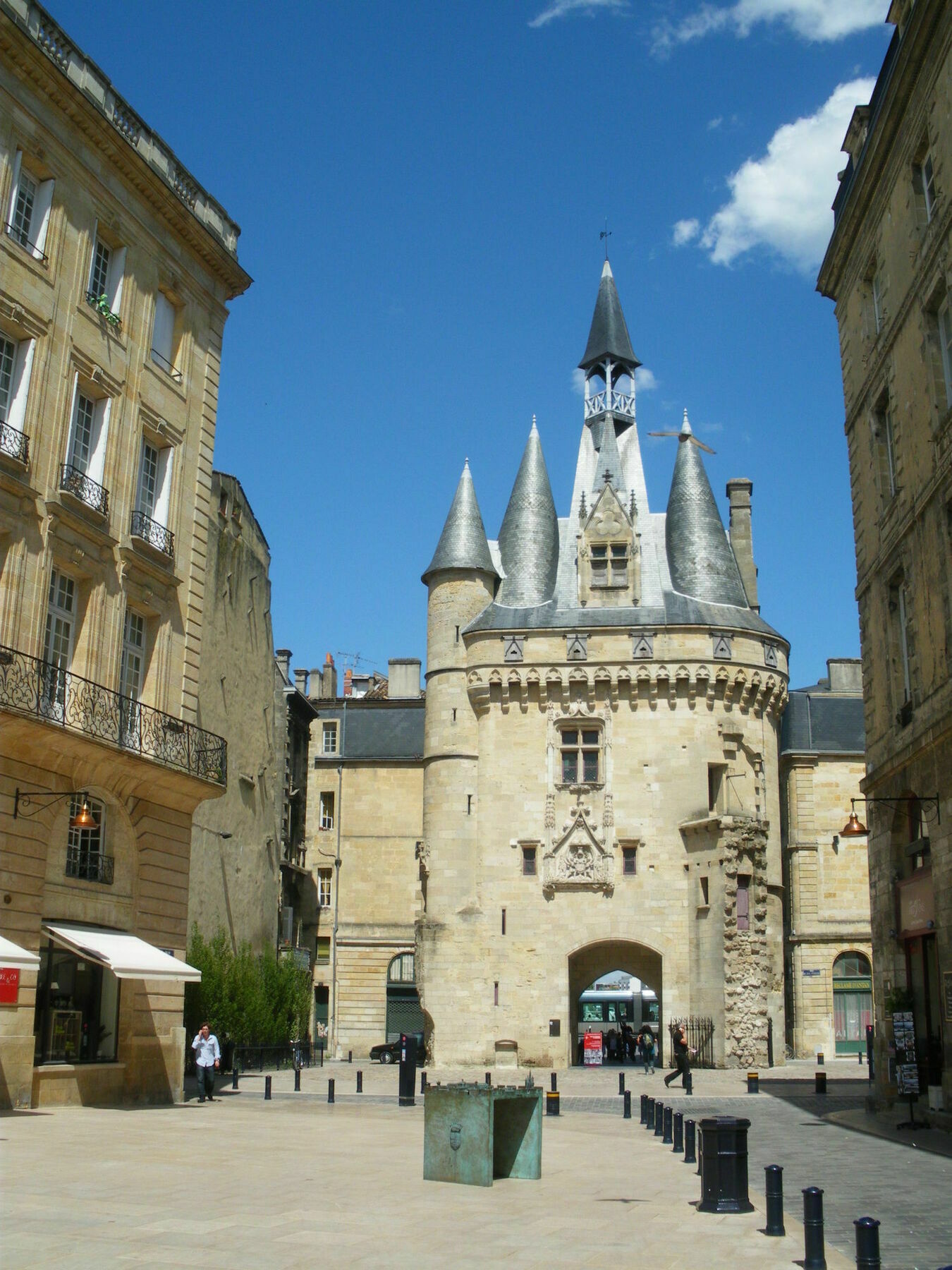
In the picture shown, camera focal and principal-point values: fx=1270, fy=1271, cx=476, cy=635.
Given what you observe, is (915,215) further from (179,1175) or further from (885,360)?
(179,1175)

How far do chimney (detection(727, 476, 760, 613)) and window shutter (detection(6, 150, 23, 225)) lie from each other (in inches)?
1091

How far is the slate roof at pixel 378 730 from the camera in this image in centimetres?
4509

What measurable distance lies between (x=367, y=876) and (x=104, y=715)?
1106 inches

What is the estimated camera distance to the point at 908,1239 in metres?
8.30

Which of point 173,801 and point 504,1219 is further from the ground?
point 173,801

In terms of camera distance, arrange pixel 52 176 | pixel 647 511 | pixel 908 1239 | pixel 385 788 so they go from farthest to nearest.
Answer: pixel 385 788
pixel 647 511
pixel 52 176
pixel 908 1239

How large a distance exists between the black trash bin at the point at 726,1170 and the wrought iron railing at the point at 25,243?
1315 centimetres

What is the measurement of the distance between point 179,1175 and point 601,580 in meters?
28.6

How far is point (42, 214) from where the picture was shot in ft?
54.6

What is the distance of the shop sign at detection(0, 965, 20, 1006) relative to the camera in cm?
1432

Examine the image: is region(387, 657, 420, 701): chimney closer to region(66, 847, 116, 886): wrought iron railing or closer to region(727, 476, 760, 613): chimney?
region(727, 476, 760, 613): chimney

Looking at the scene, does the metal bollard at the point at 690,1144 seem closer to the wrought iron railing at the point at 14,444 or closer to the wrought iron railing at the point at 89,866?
the wrought iron railing at the point at 89,866

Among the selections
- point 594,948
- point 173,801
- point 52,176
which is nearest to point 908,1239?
point 173,801

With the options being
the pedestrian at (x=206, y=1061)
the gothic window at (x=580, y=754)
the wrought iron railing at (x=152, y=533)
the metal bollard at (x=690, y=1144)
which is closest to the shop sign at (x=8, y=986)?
the pedestrian at (x=206, y=1061)
